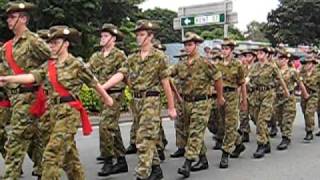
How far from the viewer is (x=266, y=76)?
9.90 m

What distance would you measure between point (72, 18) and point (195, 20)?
4.15 metres

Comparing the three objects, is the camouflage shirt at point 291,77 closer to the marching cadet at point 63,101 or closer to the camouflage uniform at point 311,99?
the camouflage uniform at point 311,99

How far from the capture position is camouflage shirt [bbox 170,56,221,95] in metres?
8.09

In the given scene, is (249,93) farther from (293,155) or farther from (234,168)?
(234,168)

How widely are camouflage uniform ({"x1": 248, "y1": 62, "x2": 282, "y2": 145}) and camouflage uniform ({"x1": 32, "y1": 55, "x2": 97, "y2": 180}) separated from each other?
4037 millimetres

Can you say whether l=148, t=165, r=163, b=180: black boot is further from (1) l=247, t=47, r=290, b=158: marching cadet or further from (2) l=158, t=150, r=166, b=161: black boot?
(1) l=247, t=47, r=290, b=158: marching cadet

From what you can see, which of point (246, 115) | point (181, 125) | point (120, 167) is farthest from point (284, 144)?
point (120, 167)

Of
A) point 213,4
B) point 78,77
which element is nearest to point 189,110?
point 78,77

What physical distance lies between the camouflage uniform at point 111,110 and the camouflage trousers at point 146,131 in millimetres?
637

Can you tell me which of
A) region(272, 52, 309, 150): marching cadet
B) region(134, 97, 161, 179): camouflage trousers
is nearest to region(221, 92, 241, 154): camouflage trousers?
region(272, 52, 309, 150): marching cadet

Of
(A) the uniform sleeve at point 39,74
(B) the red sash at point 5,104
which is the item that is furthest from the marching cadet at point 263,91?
(A) the uniform sleeve at point 39,74

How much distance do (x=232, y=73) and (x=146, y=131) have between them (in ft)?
9.15

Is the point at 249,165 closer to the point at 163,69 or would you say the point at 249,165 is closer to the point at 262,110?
the point at 262,110

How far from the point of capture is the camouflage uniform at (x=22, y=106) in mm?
6332
